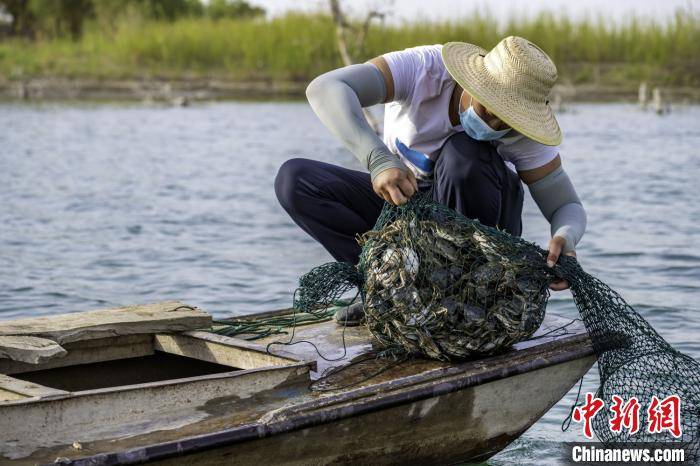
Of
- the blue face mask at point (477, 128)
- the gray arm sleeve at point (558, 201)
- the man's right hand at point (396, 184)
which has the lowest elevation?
the gray arm sleeve at point (558, 201)

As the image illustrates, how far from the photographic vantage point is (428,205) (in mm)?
3270

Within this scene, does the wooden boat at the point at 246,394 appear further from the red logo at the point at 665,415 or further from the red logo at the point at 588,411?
the red logo at the point at 665,415

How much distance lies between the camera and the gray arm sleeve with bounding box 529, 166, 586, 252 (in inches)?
142

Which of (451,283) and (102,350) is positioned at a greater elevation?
(451,283)

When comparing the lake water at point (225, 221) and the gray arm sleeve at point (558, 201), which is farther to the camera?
the lake water at point (225, 221)

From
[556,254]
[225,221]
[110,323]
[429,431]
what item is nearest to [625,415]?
[556,254]

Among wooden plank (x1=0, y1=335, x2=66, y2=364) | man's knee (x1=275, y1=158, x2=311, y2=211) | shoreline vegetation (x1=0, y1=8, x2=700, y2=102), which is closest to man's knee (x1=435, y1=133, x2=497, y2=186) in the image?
man's knee (x1=275, y1=158, x2=311, y2=211)

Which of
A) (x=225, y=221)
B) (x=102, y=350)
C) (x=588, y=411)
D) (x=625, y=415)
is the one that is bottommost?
(x=225, y=221)

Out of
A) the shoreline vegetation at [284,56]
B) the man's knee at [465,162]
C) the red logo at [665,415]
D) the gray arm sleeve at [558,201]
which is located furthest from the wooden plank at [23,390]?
the shoreline vegetation at [284,56]

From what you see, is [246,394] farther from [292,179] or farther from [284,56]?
[284,56]

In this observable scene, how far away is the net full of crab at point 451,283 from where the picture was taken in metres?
3.25

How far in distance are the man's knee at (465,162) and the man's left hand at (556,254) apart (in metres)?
0.31

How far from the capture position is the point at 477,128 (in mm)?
3492

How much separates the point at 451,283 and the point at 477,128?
569 mm
